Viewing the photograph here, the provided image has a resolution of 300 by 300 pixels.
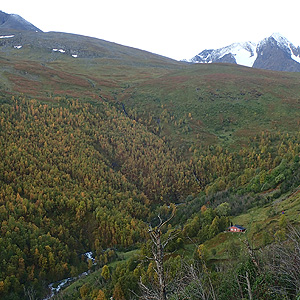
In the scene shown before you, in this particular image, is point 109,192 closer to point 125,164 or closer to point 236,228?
point 125,164

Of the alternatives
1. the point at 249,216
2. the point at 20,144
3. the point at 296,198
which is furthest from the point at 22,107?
the point at 296,198

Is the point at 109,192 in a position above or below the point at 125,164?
below

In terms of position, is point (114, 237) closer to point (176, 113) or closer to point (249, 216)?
point (249, 216)

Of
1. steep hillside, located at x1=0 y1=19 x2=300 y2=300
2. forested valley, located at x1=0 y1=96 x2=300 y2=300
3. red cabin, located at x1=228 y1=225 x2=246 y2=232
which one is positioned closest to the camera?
red cabin, located at x1=228 y1=225 x2=246 y2=232

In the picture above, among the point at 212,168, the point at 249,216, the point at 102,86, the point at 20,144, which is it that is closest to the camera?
the point at 249,216

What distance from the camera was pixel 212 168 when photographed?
71500 millimetres

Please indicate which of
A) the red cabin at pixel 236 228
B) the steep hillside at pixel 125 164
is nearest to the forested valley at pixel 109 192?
the steep hillside at pixel 125 164

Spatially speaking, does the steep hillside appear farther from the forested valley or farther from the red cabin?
the red cabin

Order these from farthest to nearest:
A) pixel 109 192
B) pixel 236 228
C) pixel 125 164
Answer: pixel 125 164 → pixel 109 192 → pixel 236 228

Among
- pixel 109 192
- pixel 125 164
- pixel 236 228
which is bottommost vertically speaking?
pixel 109 192

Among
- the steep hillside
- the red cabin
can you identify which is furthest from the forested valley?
the red cabin

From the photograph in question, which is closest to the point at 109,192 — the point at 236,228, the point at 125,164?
the point at 125,164

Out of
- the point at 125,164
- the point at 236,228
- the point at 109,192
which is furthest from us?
the point at 125,164

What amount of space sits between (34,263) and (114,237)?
1534 centimetres
